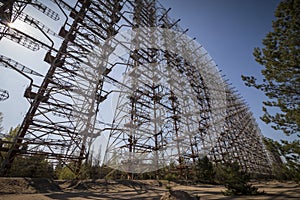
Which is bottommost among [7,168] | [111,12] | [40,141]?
[7,168]

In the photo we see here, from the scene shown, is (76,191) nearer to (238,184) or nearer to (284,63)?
(238,184)

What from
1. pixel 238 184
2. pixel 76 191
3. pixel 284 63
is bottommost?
pixel 76 191

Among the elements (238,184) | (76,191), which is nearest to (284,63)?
(238,184)

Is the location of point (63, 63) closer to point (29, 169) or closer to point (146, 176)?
point (29, 169)

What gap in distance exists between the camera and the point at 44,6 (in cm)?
904

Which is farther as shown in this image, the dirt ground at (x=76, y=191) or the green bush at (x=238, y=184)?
the green bush at (x=238, y=184)

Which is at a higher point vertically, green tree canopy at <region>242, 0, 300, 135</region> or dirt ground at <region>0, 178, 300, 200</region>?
green tree canopy at <region>242, 0, 300, 135</region>

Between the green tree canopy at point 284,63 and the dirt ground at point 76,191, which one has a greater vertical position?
the green tree canopy at point 284,63

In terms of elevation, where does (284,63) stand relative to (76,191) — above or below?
above

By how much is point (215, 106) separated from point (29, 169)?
863 inches

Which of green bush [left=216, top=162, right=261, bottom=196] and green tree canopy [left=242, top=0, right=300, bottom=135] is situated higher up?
green tree canopy [left=242, top=0, right=300, bottom=135]

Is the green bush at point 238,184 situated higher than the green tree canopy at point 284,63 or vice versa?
the green tree canopy at point 284,63

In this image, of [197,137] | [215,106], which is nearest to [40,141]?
[197,137]

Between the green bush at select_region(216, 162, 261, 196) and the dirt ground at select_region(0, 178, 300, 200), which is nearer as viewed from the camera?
the dirt ground at select_region(0, 178, 300, 200)
